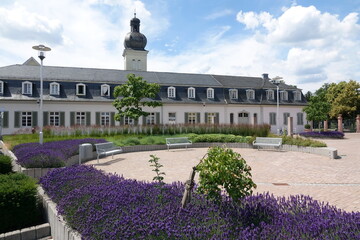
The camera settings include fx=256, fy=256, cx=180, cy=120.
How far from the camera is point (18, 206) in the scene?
4164mm

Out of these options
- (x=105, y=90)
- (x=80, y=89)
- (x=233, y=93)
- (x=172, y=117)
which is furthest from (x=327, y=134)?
(x=80, y=89)

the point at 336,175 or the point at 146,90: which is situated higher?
the point at 146,90

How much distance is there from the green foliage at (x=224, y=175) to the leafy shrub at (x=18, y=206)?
2.96 metres

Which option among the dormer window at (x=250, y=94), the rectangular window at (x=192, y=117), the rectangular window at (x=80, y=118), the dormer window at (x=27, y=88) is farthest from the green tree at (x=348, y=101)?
the dormer window at (x=27, y=88)

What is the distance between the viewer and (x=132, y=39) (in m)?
45.2

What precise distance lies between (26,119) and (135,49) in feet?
80.9

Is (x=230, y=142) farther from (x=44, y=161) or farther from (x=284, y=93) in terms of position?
(x=284, y=93)

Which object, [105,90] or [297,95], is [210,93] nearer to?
[105,90]

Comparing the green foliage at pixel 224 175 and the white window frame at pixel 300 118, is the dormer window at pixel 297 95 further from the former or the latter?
the green foliage at pixel 224 175

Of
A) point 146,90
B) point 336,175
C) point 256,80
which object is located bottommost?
point 336,175

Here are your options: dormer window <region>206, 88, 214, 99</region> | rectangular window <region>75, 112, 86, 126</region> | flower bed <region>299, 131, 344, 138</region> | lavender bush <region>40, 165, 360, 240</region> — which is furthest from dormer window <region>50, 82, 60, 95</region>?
flower bed <region>299, 131, 344, 138</region>

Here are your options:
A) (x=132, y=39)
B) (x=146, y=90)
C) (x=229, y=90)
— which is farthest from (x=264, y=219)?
(x=132, y=39)

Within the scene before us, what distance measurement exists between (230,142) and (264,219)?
15122 millimetres

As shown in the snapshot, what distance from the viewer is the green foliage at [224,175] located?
126 inches
